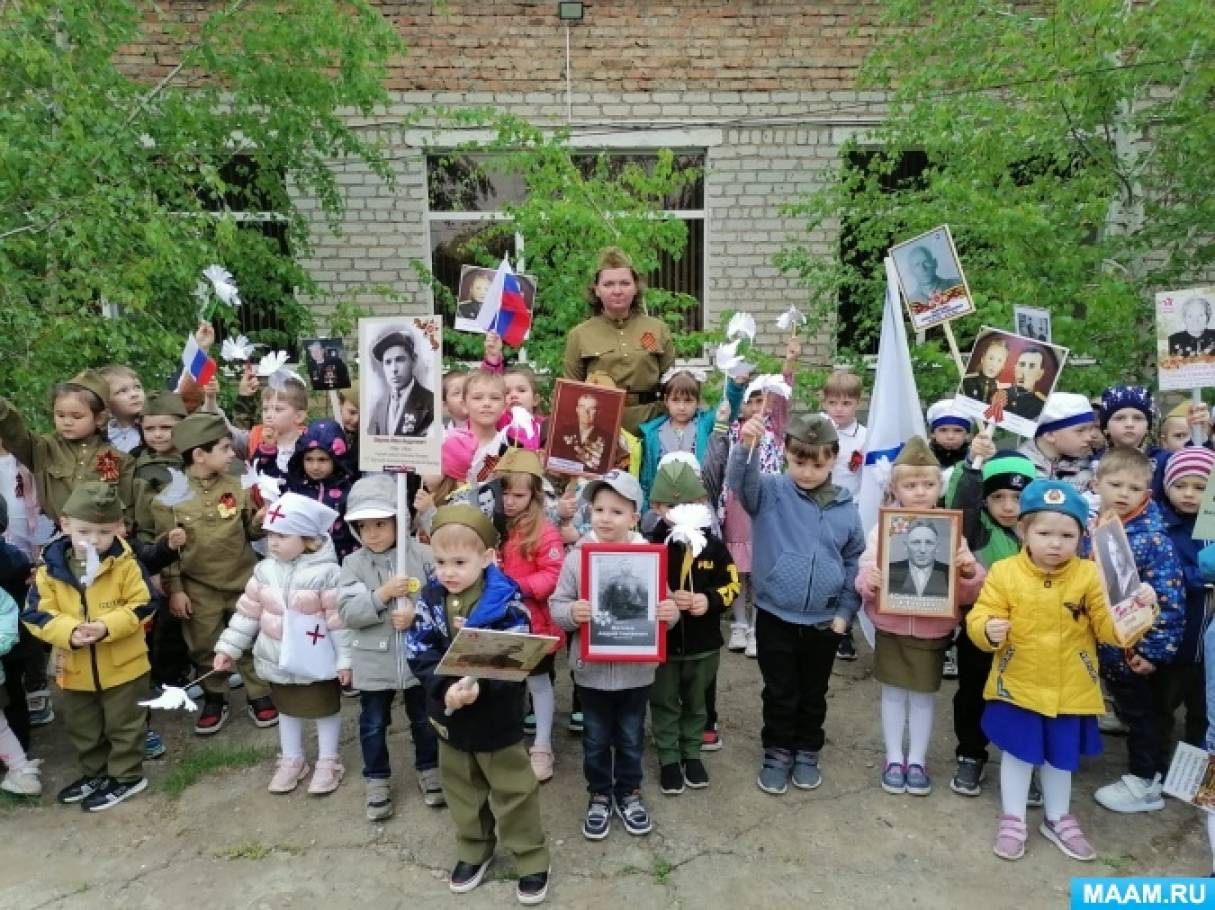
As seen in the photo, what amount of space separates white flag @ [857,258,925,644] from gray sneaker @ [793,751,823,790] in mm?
832

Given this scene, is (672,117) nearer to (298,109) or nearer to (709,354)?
(709,354)

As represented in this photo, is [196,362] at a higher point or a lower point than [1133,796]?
higher

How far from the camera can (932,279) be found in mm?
4680

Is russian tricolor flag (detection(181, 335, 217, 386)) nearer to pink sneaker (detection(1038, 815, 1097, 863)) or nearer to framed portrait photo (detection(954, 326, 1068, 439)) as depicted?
framed portrait photo (detection(954, 326, 1068, 439))

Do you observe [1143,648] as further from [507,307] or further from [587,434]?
[507,307]

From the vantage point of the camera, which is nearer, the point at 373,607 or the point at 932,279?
the point at 373,607

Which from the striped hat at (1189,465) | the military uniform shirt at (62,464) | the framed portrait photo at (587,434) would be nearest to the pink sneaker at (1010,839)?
the striped hat at (1189,465)

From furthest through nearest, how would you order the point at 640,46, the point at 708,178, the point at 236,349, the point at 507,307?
the point at 708,178, the point at 640,46, the point at 507,307, the point at 236,349

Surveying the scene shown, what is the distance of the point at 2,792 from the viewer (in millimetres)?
3920

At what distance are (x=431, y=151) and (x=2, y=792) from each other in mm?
7422

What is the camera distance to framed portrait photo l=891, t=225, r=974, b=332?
461 centimetres

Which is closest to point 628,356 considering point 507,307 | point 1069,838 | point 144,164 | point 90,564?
point 507,307

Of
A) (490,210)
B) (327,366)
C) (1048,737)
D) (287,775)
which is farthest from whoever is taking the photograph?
(490,210)

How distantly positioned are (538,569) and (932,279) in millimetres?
2730
